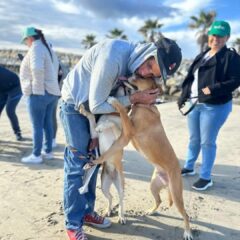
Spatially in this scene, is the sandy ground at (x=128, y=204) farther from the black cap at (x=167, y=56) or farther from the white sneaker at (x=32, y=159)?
the black cap at (x=167, y=56)

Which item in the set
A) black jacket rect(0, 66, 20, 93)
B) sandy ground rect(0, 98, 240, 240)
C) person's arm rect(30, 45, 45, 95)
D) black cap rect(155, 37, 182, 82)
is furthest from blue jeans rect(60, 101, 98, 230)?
black jacket rect(0, 66, 20, 93)

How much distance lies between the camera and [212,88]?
500 cm

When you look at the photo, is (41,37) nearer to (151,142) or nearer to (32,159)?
(32,159)

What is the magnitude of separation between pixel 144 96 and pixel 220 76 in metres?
1.96

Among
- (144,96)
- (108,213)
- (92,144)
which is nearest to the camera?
(144,96)

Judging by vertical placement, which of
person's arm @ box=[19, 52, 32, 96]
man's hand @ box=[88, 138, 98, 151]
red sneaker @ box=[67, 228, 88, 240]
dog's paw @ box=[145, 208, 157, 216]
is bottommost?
dog's paw @ box=[145, 208, 157, 216]

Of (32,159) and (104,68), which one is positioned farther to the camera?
(32,159)

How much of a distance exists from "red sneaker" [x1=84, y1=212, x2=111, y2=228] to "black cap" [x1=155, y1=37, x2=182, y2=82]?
→ 65.7 inches

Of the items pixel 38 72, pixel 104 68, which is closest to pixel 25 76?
pixel 38 72

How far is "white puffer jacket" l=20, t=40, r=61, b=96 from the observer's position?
5.81m

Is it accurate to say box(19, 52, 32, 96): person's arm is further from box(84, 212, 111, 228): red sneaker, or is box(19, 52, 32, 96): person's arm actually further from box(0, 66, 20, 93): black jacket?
box(84, 212, 111, 228): red sneaker

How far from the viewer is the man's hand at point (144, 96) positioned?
345 cm

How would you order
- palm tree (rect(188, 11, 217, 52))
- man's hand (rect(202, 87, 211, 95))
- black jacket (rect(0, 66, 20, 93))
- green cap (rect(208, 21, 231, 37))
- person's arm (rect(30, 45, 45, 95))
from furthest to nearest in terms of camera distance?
palm tree (rect(188, 11, 217, 52)) < black jacket (rect(0, 66, 20, 93)) < person's arm (rect(30, 45, 45, 95)) < man's hand (rect(202, 87, 211, 95)) < green cap (rect(208, 21, 231, 37))

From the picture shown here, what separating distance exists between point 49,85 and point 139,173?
1.90m
